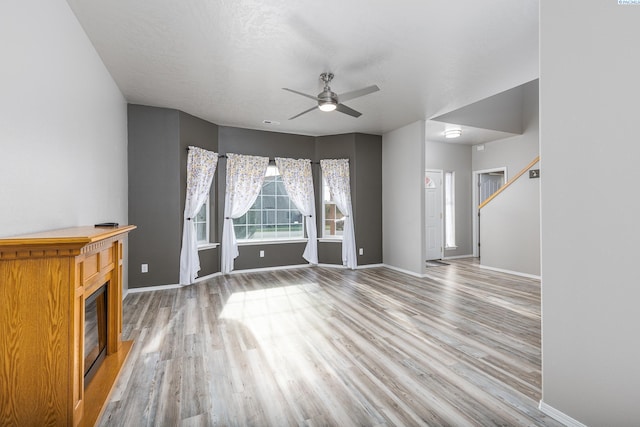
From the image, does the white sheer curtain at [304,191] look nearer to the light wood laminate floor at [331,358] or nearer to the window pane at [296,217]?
the window pane at [296,217]

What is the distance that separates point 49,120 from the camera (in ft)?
6.02

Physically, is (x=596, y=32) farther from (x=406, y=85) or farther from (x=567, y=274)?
(x=406, y=85)

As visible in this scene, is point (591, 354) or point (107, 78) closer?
point (591, 354)

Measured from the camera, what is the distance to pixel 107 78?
123 inches

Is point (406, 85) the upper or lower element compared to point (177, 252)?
upper

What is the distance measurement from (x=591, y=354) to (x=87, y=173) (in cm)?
380

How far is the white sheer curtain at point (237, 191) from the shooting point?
201 inches

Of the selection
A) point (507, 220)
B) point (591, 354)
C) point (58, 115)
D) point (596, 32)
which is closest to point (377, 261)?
point (507, 220)

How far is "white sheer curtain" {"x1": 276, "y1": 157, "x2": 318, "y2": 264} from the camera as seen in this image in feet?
18.6

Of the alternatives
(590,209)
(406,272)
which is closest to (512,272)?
(406,272)

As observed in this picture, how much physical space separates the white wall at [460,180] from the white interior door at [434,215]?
26cm

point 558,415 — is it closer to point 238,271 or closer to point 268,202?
point 238,271

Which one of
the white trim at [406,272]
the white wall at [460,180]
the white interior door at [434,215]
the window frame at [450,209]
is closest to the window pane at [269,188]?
the white trim at [406,272]

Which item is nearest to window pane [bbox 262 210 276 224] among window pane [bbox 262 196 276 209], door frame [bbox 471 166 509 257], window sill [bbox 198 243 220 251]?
window pane [bbox 262 196 276 209]
